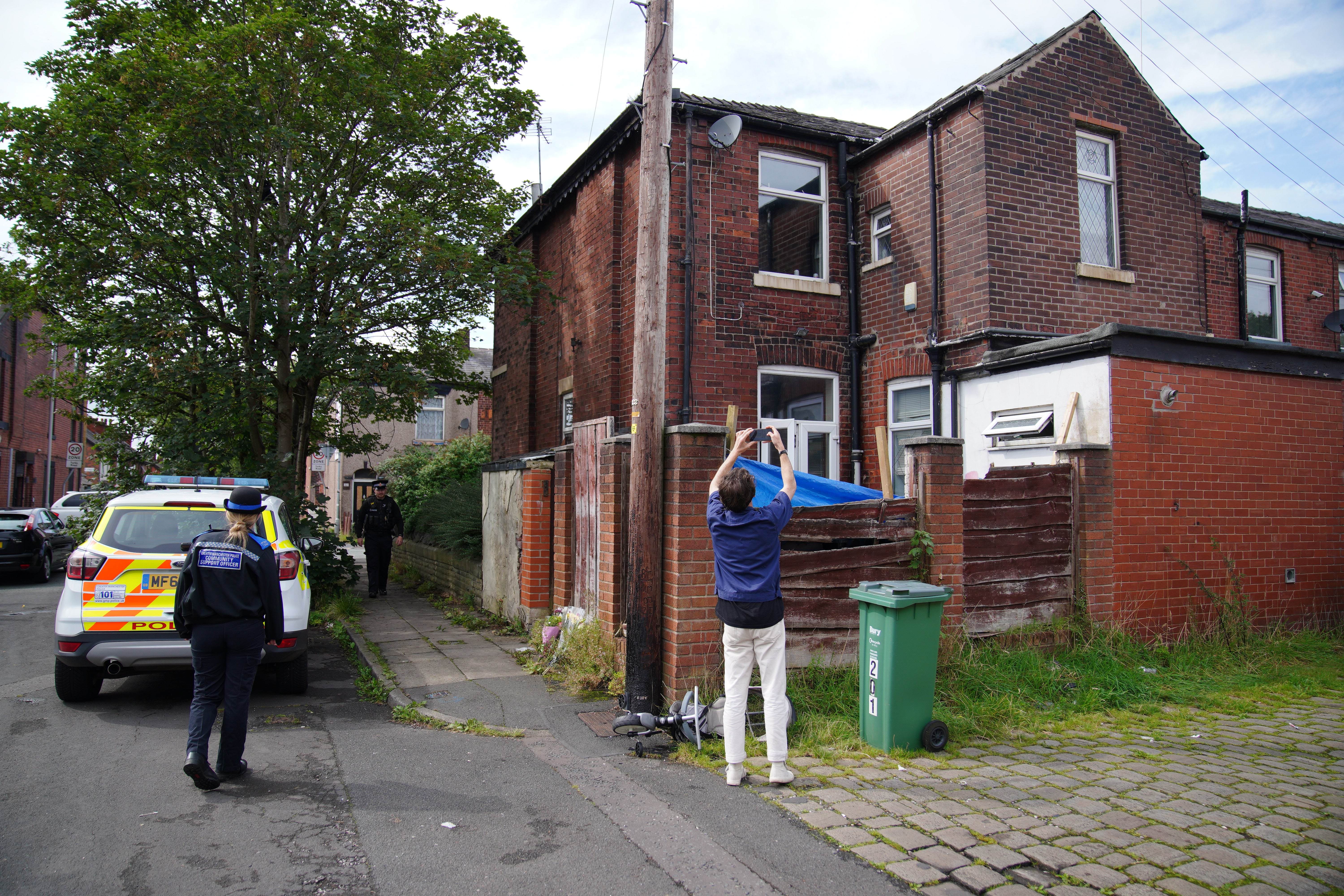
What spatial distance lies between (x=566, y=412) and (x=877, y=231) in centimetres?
571

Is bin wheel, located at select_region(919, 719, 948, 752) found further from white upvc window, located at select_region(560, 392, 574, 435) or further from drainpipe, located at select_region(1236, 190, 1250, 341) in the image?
drainpipe, located at select_region(1236, 190, 1250, 341)

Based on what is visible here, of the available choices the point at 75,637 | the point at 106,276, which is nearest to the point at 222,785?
the point at 75,637

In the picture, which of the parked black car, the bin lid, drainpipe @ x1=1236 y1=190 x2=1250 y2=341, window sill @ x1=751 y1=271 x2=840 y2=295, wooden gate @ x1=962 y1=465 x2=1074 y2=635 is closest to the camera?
the bin lid

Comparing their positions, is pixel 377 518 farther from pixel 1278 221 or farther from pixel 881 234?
pixel 1278 221

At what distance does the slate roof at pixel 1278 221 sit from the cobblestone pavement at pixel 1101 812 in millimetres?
9458

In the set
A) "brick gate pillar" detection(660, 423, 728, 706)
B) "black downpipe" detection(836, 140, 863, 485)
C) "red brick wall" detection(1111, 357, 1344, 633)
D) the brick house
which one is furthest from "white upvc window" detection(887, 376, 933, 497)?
"brick gate pillar" detection(660, 423, 728, 706)

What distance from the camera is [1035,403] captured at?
28.6 ft

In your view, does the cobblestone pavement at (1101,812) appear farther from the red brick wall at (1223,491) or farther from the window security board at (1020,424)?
the window security board at (1020,424)

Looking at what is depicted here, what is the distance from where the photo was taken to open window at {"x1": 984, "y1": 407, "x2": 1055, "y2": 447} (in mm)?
8469

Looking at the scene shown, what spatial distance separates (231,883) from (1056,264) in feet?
34.4

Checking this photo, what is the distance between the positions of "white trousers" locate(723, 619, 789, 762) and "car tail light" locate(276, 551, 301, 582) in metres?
3.90

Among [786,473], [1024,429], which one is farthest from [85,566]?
[1024,429]

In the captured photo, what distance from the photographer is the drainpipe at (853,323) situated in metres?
11.6

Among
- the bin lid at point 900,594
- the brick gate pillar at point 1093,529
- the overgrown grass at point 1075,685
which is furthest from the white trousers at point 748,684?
the brick gate pillar at point 1093,529
